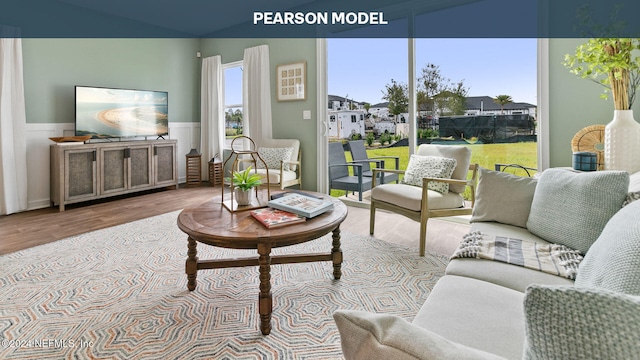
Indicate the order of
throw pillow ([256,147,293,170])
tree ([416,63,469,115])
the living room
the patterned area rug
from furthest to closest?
1. throw pillow ([256,147,293,170])
2. tree ([416,63,469,115])
3. the living room
4. the patterned area rug

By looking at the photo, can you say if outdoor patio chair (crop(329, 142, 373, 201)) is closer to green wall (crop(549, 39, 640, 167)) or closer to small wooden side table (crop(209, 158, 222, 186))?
green wall (crop(549, 39, 640, 167))

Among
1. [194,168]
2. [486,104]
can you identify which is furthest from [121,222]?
[486,104]

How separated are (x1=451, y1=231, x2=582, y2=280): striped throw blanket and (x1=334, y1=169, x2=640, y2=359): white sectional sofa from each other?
0.11 feet

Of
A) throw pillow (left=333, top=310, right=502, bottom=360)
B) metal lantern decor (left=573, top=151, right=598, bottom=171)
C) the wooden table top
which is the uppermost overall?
metal lantern decor (left=573, top=151, right=598, bottom=171)

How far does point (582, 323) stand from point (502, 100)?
3.47 metres

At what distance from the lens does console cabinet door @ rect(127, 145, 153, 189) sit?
15.8 ft

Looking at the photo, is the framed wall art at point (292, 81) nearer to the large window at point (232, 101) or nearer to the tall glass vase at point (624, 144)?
the large window at point (232, 101)

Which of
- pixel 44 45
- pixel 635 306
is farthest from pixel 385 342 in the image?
pixel 44 45

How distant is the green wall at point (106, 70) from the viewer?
423cm

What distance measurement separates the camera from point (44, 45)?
4273 mm

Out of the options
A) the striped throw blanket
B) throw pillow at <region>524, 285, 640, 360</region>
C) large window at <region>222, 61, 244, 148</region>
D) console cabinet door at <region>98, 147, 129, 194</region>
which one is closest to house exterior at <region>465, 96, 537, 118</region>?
the striped throw blanket
